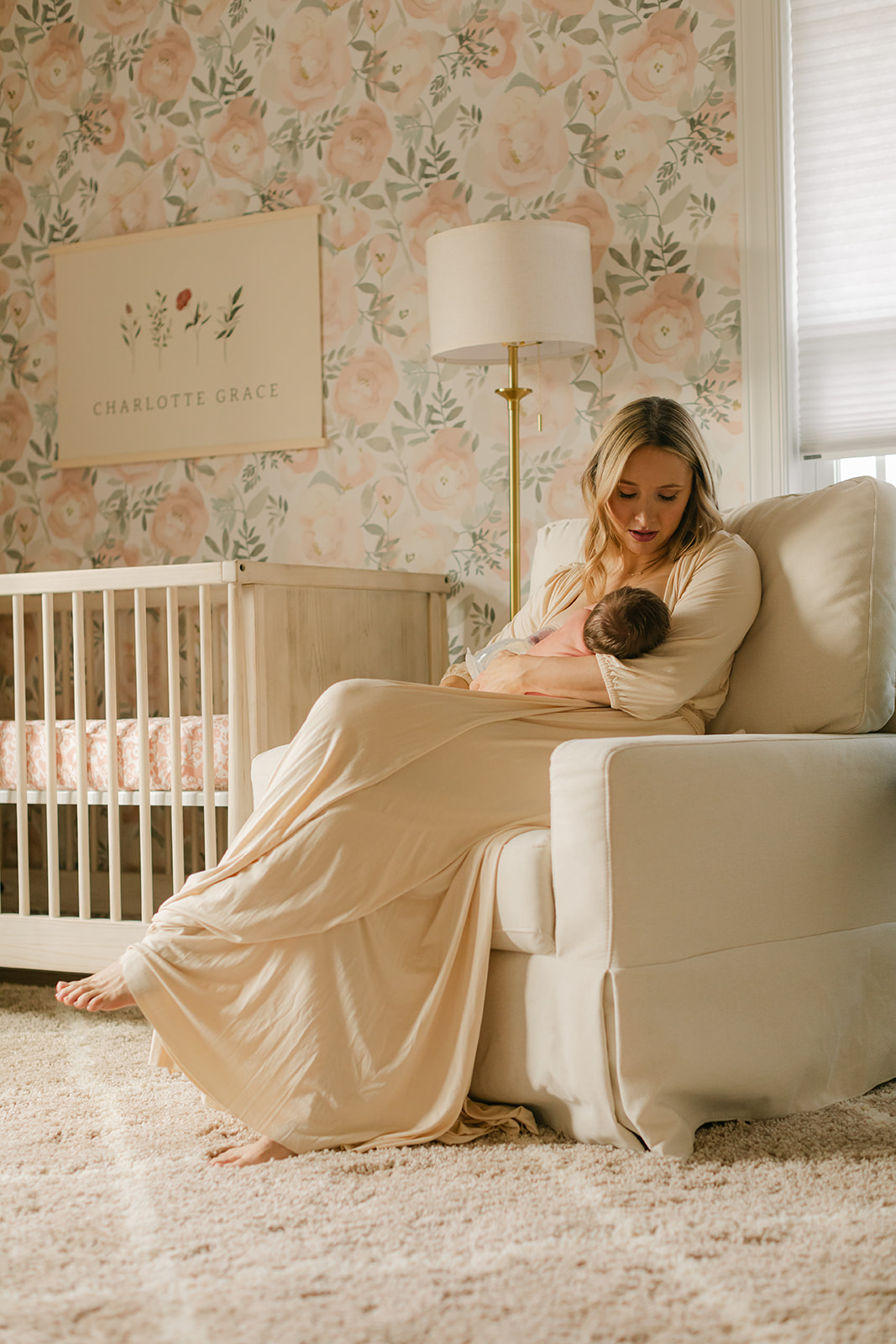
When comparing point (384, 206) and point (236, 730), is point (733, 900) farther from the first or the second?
point (384, 206)

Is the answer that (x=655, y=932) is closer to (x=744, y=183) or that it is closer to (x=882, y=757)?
(x=882, y=757)

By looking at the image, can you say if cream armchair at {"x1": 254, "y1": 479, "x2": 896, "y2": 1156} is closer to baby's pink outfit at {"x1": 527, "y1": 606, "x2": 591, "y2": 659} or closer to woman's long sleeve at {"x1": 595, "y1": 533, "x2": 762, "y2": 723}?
woman's long sleeve at {"x1": 595, "y1": 533, "x2": 762, "y2": 723}

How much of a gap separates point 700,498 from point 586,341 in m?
0.69

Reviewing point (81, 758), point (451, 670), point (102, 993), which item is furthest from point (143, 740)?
point (102, 993)

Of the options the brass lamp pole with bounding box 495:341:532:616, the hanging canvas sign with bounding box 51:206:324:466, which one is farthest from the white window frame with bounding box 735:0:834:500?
the hanging canvas sign with bounding box 51:206:324:466

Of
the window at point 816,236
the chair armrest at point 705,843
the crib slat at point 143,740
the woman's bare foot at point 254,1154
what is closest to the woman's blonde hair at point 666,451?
the chair armrest at point 705,843

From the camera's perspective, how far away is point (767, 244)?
2.67 metres

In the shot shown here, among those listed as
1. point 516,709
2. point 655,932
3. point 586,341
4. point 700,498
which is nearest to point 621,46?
point 586,341

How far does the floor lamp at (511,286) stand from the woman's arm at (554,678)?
2.22 ft

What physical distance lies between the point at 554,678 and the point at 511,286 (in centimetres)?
95

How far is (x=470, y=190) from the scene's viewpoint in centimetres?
293

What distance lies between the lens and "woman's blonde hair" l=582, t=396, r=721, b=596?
6.72 ft

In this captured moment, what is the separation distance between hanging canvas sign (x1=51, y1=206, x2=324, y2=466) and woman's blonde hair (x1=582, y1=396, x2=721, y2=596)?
3.71 feet

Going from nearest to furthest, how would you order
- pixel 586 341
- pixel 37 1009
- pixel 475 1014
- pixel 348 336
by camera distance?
pixel 475 1014 → pixel 37 1009 → pixel 586 341 → pixel 348 336
